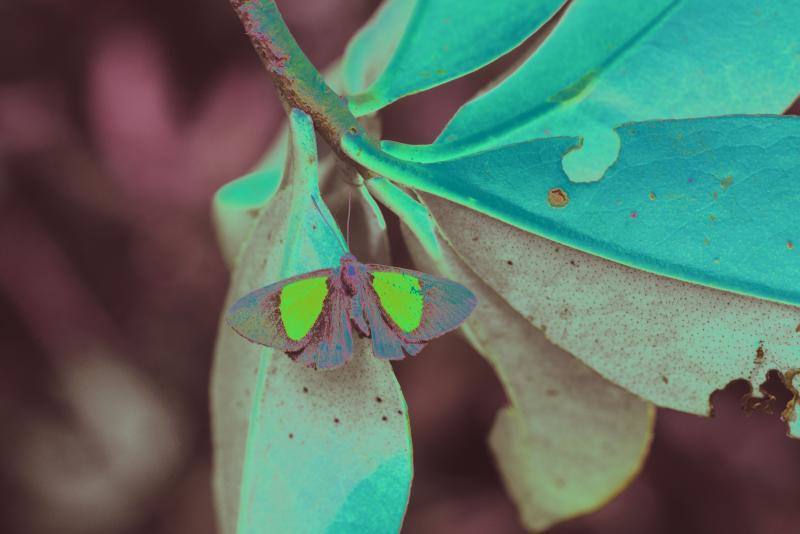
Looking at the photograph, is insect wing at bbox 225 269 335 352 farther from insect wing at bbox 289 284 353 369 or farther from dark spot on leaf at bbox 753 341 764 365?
dark spot on leaf at bbox 753 341 764 365

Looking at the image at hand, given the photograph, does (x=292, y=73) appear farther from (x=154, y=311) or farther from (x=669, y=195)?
(x=154, y=311)

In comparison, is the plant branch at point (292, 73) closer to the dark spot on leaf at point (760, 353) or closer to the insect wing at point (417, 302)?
the insect wing at point (417, 302)

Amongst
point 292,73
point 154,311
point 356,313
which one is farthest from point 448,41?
point 154,311

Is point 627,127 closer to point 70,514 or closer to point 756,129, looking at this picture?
point 756,129

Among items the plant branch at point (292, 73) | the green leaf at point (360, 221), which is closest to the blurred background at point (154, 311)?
the green leaf at point (360, 221)

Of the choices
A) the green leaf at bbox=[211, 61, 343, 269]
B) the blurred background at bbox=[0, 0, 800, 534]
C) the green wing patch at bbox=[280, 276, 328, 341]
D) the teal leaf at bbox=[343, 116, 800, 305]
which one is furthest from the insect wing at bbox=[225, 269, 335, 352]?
the blurred background at bbox=[0, 0, 800, 534]
